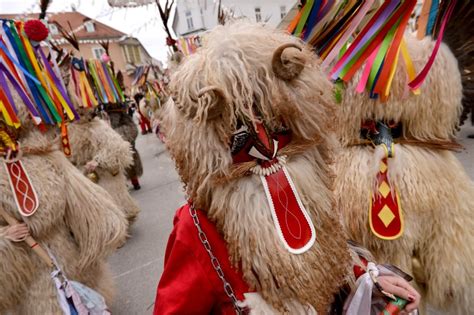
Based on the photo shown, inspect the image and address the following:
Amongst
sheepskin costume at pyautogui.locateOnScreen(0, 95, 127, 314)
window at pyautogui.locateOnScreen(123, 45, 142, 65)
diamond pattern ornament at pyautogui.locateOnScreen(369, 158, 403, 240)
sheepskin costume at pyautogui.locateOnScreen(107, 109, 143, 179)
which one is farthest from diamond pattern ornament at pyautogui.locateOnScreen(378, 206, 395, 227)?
window at pyautogui.locateOnScreen(123, 45, 142, 65)

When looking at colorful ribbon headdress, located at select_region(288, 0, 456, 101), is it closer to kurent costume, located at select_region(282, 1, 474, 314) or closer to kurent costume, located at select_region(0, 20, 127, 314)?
kurent costume, located at select_region(282, 1, 474, 314)

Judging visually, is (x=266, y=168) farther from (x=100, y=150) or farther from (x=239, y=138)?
(x=100, y=150)

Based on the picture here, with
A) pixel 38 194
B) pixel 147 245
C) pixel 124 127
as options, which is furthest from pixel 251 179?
pixel 124 127

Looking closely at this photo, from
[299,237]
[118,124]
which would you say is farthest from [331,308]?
[118,124]

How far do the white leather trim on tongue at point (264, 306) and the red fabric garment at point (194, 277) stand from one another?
19mm

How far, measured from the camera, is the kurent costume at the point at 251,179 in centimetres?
79

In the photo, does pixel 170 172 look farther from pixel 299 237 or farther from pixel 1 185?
pixel 299 237

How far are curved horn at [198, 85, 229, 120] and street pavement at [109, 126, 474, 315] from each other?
1.74 ft

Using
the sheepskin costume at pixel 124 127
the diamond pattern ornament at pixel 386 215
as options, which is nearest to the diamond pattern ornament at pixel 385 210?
the diamond pattern ornament at pixel 386 215

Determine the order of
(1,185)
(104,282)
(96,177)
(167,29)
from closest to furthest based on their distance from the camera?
(167,29), (1,185), (104,282), (96,177)

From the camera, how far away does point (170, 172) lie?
6512 mm

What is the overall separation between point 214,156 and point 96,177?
3049mm

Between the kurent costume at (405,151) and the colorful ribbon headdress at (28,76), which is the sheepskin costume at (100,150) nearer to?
the colorful ribbon headdress at (28,76)

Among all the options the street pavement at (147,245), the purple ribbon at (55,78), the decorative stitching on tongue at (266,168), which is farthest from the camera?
the street pavement at (147,245)
